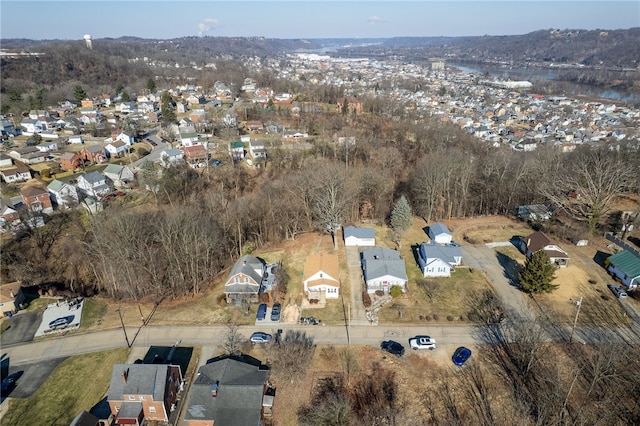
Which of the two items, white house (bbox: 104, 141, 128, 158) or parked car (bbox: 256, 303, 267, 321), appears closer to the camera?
parked car (bbox: 256, 303, 267, 321)

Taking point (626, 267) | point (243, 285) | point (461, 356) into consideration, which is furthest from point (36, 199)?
point (626, 267)

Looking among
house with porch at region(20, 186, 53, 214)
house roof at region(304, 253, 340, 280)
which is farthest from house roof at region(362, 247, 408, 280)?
house with porch at region(20, 186, 53, 214)

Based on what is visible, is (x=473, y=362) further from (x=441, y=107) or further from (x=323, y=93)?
(x=441, y=107)

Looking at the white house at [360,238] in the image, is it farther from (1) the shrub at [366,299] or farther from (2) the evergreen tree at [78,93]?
(2) the evergreen tree at [78,93]

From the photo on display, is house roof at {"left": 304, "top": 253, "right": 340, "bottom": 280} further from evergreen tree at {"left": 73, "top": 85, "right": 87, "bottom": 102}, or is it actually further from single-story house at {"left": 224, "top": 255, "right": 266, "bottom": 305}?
evergreen tree at {"left": 73, "top": 85, "right": 87, "bottom": 102}

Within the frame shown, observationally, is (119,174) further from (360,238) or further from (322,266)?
(322,266)

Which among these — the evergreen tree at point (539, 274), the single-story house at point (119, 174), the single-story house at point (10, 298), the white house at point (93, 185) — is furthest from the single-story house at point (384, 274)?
the single-story house at point (119, 174)
